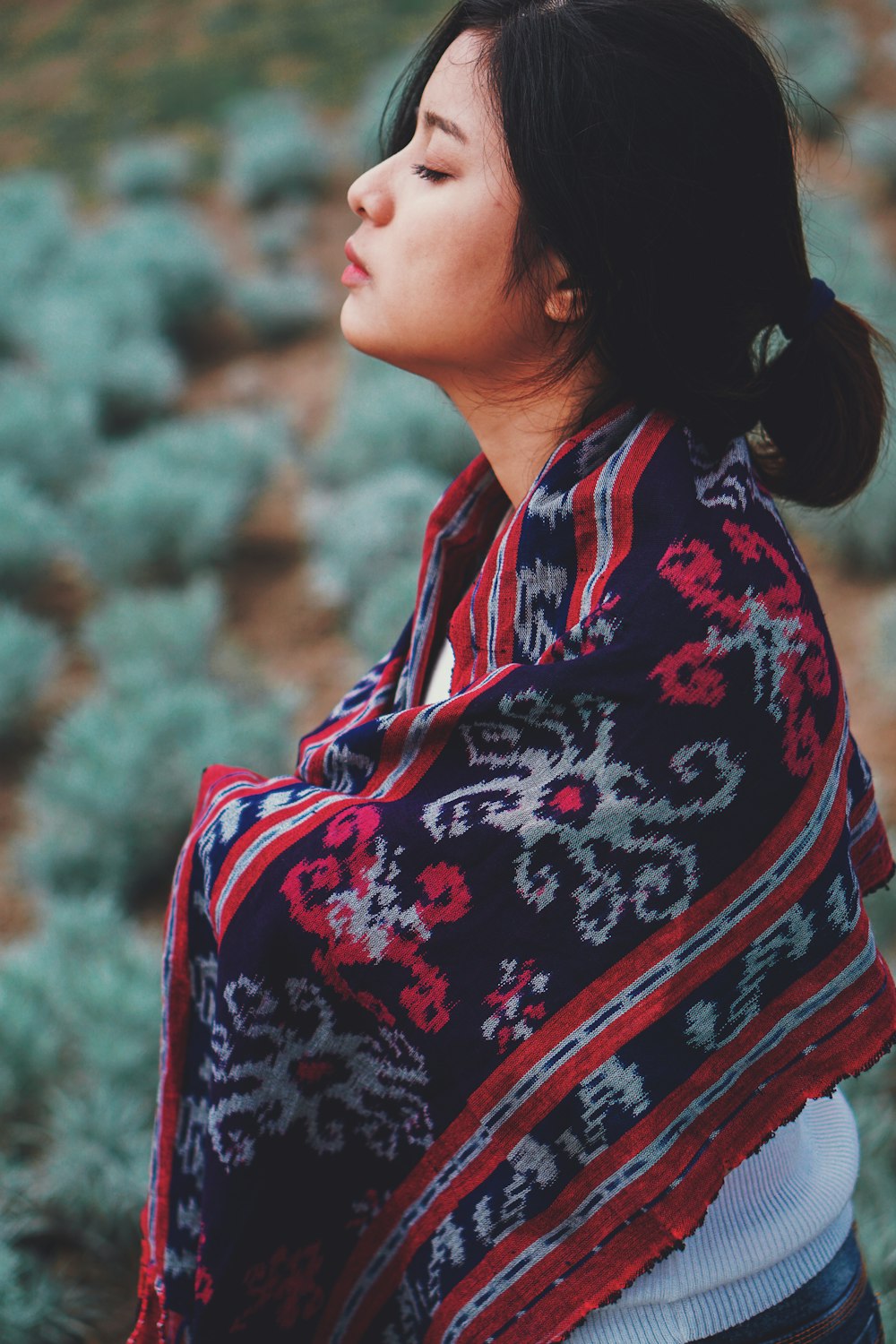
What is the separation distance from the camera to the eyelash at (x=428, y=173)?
46.1 inches

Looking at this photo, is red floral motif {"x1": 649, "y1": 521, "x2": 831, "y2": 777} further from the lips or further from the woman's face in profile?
the lips

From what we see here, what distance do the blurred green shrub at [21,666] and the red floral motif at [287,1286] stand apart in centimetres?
287

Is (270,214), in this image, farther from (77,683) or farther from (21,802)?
(21,802)

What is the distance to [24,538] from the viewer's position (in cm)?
436

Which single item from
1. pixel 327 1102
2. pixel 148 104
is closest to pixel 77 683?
pixel 327 1102

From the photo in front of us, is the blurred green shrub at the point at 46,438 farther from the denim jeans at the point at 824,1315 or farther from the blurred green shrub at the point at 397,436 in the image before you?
the denim jeans at the point at 824,1315

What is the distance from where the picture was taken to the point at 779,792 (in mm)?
1041

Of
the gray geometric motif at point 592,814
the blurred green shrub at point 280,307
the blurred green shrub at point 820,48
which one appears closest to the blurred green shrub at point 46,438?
the blurred green shrub at point 280,307

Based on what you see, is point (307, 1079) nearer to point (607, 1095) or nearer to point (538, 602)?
point (607, 1095)

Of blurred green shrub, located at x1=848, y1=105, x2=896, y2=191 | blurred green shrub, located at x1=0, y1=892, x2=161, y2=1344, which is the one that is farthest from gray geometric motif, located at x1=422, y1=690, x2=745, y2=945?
blurred green shrub, located at x1=848, y1=105, x2=896, y2=191

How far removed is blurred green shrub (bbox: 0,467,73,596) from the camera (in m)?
4.33

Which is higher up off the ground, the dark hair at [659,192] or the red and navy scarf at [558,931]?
the dark hair at [659,192]

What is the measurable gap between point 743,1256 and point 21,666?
10.6ft

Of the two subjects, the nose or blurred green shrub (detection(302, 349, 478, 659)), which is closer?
the nose
